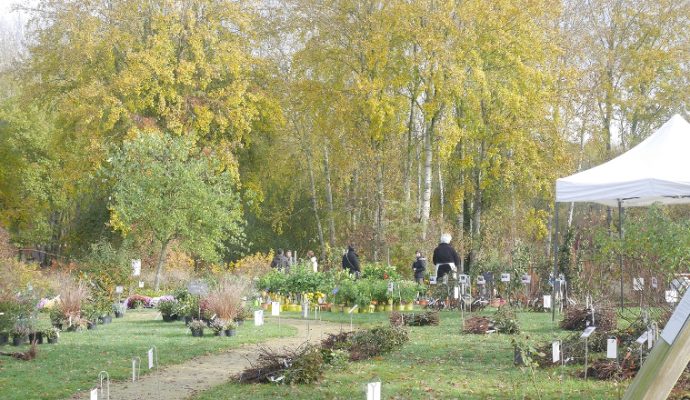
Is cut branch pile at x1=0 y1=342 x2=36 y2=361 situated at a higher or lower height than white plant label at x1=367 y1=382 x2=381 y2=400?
lower

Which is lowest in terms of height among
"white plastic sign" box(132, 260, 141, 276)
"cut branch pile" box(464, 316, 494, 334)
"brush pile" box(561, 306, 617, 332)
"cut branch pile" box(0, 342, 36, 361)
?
"cut branch pile" box(0, 342, 36, 361)

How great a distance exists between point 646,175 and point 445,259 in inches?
315

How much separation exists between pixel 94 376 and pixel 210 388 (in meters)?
1.80

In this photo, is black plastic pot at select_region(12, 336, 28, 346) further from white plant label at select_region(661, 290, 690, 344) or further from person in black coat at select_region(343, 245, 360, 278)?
white plant label at select_region(661, 290, 690, 344)

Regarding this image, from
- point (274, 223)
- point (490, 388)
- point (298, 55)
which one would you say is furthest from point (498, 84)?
point (490, 388)

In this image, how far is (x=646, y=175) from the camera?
1346cm

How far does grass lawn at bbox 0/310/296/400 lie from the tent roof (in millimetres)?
6010

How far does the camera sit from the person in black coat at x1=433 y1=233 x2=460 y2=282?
2080cm

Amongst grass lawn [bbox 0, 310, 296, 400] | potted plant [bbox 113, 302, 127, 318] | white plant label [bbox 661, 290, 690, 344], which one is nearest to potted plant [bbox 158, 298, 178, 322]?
grass lawn [bbox 0, 310, 296, 400]

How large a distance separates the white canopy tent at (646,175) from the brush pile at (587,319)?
3.63 ft

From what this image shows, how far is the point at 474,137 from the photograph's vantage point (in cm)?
2942

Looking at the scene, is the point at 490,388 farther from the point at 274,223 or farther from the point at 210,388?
the point at 274,223

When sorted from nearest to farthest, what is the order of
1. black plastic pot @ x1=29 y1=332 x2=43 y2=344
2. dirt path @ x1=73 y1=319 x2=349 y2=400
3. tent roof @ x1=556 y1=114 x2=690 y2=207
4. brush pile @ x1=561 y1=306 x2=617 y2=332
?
dirt path @ x1=73 y1=319 x2=349 y2=400, brush pile @ x1=561 y1=306 x2=617 y2=332, tent roof @ x1=556 y1=114 x2=690 y2=207, black plastic pot @ x1=29 y1=332 x2=43 y2=344

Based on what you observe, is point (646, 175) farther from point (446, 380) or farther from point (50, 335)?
point (50, 335)
